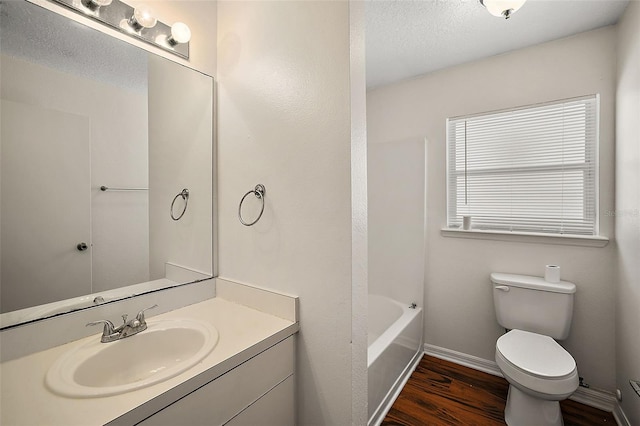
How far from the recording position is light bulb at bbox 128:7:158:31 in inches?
45.1

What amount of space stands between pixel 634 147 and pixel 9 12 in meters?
2.72

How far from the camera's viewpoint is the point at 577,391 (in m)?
1.88

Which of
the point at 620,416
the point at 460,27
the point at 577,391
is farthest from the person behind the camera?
the point at 577,391

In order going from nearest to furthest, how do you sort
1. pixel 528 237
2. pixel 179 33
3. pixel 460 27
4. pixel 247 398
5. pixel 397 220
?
pixel 247 398 < pixel 179 33 < pixel 460 27 < pixel 528 237 < pixel 397 220

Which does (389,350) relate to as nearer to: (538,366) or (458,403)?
(458,403)

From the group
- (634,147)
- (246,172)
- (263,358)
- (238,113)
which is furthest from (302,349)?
(634,147)

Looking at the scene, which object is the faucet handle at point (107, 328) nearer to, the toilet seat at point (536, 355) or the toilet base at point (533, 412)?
the toilet seat at point (536, 355)

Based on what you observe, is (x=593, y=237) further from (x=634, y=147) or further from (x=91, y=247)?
(x=91, y=247)

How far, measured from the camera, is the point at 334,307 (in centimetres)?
111

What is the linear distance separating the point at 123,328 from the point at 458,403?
6.60 ft

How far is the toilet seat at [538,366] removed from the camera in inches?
56.4

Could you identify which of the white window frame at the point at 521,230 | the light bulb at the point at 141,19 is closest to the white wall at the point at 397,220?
the white window frame at the point at 521,230

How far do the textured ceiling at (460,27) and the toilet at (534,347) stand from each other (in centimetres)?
165

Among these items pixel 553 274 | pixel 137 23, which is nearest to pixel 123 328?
pixel 137 23
